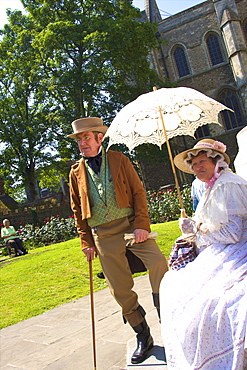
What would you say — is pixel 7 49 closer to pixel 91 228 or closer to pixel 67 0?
pixel 67 0

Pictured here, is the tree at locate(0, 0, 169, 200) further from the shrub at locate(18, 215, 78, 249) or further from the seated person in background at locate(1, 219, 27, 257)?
the seated person in background at locate(1, 219, 27, 257)

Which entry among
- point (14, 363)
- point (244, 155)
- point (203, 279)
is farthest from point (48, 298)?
point (203, 279)

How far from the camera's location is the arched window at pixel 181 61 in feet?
101

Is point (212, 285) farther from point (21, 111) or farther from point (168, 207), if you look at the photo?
point (21, 111)

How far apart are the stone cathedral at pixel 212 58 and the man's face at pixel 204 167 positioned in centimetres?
2460

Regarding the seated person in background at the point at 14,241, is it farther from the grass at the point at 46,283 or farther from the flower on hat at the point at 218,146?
the flower on hat at the point at 218,146

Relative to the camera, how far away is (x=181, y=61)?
3095cm

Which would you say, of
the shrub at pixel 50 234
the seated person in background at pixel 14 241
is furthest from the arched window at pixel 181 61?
the seated person in background at pixel 14 241

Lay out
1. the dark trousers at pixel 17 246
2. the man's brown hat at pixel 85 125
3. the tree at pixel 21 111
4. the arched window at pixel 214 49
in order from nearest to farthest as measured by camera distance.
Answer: the man's brown hat at pixel 85 125 < the dark trousers at pixel 17 246 < the tree at pixel 21 111 < the arched window at pixel 214 49

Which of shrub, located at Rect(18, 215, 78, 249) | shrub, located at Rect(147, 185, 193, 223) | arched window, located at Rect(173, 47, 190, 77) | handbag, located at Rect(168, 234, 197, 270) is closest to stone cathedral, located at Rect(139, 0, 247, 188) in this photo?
arched window, located at Rect(173, 47, 190, 77)

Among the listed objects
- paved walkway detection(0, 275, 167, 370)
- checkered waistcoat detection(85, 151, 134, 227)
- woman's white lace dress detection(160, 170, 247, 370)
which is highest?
checkered waistcoat detection(85, 151, 134, 227)

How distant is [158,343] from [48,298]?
3789mm

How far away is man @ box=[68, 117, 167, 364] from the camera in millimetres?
3279

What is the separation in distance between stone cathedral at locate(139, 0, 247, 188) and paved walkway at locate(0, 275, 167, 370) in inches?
893
